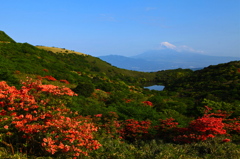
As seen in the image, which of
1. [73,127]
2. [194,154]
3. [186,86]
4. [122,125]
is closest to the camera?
[73,127]

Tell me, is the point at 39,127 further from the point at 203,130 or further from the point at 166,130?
the point at 166,130

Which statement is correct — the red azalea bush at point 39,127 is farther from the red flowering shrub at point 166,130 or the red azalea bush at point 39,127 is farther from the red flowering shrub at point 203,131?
the red flowering shrub at point 166,130

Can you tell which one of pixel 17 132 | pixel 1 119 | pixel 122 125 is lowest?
pixel 122 125

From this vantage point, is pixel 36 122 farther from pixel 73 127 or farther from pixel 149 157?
pixel 149 157

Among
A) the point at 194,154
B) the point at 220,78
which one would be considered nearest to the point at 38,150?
the point at 194,154

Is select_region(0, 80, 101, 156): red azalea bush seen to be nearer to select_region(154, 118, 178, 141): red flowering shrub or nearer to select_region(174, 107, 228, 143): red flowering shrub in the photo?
select_region(174, 107, 228, 143): red flowering shrub

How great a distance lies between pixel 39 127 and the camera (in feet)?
25.5

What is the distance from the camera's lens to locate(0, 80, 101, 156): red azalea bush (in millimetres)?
7656

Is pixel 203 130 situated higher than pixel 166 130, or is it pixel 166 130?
pixel 203 130

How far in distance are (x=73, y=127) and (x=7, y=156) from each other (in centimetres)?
248

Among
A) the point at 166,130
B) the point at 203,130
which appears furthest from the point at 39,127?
the point at 166,130

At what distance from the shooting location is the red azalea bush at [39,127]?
25.1ft

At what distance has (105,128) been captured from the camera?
13.0 m

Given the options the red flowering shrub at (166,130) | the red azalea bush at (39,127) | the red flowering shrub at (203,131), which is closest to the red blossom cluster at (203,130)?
the red flowering shrub at (203,131)
